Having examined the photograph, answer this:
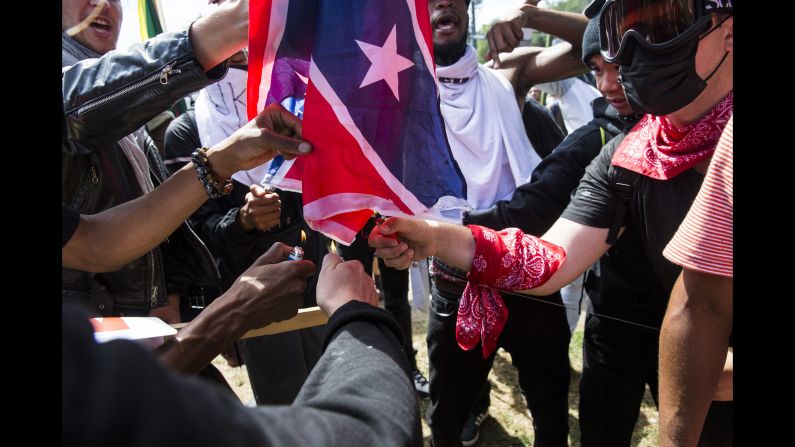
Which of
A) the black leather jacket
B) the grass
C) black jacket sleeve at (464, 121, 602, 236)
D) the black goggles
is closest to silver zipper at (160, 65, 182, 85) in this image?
the black leather jacket

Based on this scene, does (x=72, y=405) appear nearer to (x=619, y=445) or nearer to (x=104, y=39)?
(x=104, y=39)

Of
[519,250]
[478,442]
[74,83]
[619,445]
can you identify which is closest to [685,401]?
[519,250]

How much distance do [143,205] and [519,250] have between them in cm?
125

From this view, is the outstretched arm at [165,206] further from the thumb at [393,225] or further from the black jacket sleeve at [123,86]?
the thumb at [393,225]

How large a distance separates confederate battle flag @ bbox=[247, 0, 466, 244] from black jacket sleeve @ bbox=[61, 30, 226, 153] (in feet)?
0.68

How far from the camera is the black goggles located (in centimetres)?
166

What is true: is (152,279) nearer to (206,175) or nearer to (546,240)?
(206,175)

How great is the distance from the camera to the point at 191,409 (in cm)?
58

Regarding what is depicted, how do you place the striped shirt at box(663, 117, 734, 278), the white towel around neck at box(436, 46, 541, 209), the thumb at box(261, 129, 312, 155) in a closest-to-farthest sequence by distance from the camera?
1. the striped shirt at box(663, 117, 734, 278)
2. the thumb at box(261, 129, 312, 155)
3. the white towel around neck at box(436, 46, 541, 209)

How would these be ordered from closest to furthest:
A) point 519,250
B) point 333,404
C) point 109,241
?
1. point 333,404
2. point 109,241
3. point 519,250

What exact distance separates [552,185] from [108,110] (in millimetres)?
1771

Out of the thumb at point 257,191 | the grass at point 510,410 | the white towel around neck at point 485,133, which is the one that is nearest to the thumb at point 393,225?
the thumb at point 257,191

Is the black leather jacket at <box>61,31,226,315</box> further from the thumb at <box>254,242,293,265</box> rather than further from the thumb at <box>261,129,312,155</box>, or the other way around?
the thumb at <box>254,242,293,265</box>

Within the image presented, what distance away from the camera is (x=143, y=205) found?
1.62m
